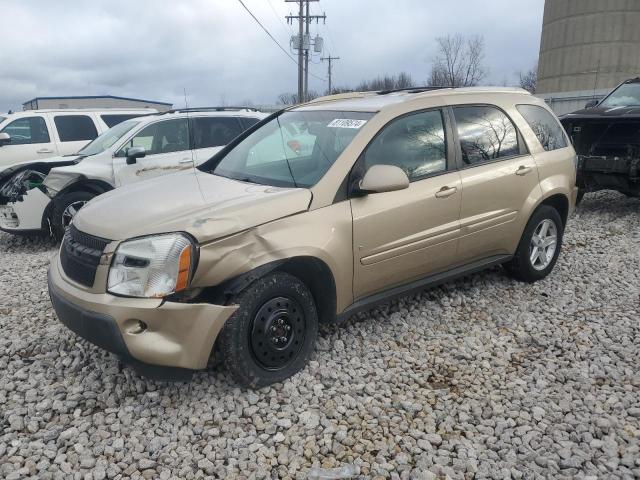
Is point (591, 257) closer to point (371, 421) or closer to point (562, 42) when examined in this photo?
point (371, 421)

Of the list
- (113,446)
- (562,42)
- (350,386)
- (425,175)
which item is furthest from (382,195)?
(562,42)

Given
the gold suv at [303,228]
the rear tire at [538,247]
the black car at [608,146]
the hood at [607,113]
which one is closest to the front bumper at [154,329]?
the gold suv at [303,228]

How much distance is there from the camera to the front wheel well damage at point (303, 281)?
2.84 metres

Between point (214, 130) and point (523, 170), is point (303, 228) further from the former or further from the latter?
point (214, 130)

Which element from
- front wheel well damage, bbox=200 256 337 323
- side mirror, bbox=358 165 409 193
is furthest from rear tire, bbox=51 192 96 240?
side mirror, bbox=358 165 409 193

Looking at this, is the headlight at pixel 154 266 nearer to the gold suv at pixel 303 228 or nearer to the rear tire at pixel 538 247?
the gold suv at pixel 303 228

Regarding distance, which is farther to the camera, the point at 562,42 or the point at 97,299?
the point at 562,42

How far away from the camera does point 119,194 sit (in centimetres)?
356

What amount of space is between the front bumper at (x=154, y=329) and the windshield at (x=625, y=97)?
27.1ft

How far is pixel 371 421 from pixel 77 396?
179 cm

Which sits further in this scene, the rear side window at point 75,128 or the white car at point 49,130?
the rear side window at point 75,128

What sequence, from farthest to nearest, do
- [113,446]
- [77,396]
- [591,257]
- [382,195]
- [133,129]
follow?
1. [133,129]
2. [591,257]
3. [382,195]
4. [77,396]
5. [113,446]

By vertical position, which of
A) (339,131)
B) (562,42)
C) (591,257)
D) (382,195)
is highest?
(562,42)

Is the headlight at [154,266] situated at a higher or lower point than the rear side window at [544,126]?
lower
